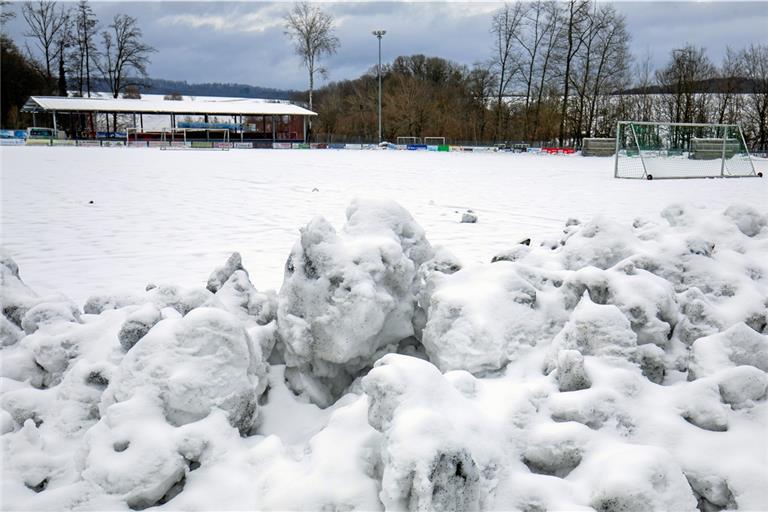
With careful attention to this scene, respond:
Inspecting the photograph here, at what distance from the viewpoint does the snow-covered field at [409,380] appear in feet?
6.59

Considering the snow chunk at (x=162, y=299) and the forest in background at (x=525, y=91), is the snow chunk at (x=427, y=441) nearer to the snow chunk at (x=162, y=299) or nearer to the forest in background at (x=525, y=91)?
the snow chunk at (x=162, y=299)

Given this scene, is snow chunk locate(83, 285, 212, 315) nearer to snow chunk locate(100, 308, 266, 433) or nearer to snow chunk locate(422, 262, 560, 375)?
snow chunk locate(100, 308, 266, 433)

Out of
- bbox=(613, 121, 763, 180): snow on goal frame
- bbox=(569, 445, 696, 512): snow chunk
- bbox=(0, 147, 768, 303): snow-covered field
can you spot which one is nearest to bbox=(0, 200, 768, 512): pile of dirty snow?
bbox=(569, 445, 696, 512): snow chunk

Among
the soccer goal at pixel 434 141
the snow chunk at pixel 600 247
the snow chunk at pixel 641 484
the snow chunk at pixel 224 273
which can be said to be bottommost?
the snow chunk at pixel 641 484

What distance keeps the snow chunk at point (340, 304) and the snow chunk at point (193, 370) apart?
0.36m

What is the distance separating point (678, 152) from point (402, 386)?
902 inches

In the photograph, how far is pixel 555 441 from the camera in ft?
7.17

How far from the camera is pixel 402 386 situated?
205 cm

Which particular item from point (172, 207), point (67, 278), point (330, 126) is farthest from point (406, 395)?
point (330, 126)

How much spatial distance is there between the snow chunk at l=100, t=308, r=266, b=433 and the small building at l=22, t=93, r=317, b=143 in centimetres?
4733

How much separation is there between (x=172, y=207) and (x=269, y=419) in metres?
9.08

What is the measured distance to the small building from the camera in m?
47.6

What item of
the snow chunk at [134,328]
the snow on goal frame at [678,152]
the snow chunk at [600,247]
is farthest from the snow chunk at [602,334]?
the snow on goal frame at [678,152]

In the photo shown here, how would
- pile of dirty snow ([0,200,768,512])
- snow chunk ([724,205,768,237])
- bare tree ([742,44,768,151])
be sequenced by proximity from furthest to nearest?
bare tree ([742,44,768,151]), snow chunk ([724,205,768,237]), pile of dirty snow ([0,200,768,512])
